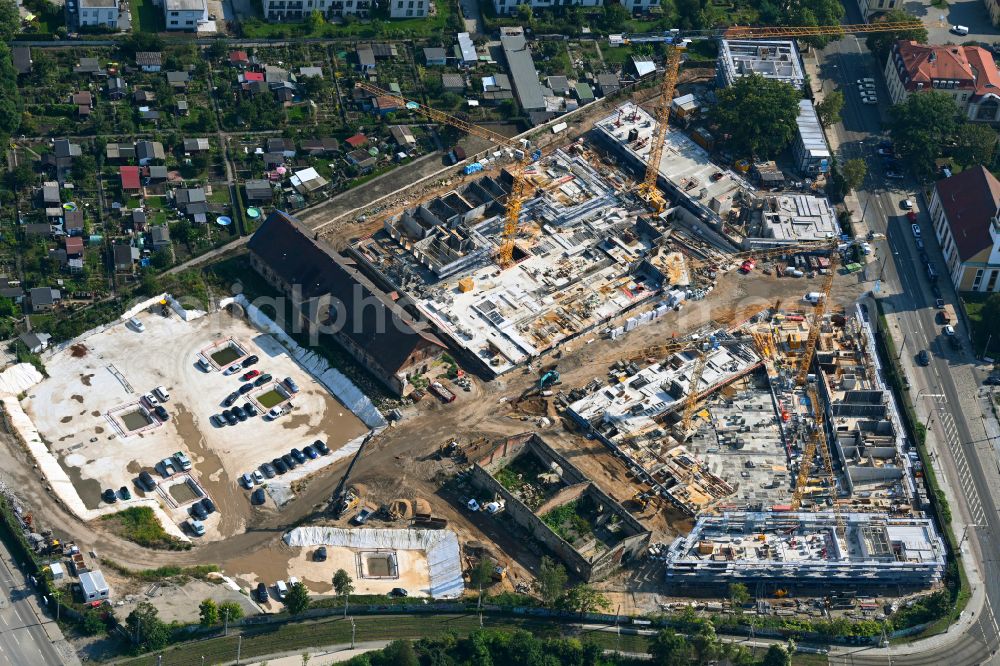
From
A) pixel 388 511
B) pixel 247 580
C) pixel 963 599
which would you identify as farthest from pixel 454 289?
pixel 963 599

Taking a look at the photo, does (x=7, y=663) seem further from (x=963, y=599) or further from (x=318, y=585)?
(x=963, y=599)

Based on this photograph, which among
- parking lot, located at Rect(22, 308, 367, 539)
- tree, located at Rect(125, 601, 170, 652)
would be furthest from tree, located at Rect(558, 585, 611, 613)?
tree, located at Rect(125, 601, 170, 652)

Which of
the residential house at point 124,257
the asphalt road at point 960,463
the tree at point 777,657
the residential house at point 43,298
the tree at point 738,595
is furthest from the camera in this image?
the residential house at point 124,257

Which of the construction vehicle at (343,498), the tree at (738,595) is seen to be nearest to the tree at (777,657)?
the tree at (738,595)

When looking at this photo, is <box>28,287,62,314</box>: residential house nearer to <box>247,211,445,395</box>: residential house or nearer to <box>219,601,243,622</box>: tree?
Answer: <box>247,211,445,395</box>: residential house

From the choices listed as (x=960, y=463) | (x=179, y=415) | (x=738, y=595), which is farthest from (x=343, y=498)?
(x=960, y=463)

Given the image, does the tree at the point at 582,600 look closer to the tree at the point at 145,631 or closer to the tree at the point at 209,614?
the tree at the point at 209,614
